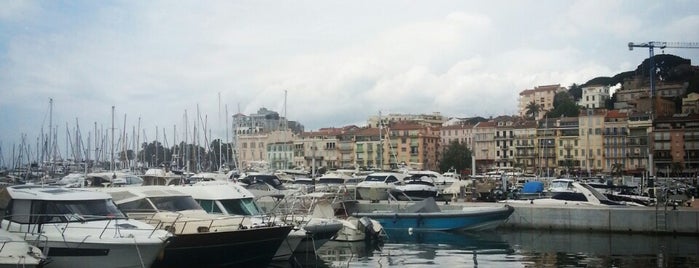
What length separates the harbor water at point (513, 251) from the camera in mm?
25078

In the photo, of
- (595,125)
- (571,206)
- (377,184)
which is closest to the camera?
(571,206)

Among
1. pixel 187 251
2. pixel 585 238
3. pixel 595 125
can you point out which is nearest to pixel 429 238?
pixel 585 238

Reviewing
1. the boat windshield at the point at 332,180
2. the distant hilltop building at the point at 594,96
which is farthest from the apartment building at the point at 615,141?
the boat windshield at the point at 332,180

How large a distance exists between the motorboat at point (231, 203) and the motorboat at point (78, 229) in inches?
212

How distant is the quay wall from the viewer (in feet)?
105

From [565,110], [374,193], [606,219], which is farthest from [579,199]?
[565,110]

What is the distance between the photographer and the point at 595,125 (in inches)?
4729

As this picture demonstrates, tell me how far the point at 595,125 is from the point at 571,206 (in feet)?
295

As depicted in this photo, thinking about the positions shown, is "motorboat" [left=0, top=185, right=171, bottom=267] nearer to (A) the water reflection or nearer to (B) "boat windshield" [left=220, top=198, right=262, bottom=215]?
(B) "boat windshield" [left=220, top=198, right=262, bottom=215]

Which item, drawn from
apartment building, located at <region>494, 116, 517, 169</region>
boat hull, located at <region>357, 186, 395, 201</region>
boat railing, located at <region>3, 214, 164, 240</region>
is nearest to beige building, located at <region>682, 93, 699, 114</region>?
apartment building, located at <region>494, 116, 517, 169</region>

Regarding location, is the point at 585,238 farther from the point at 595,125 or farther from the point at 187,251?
the point at 595,125

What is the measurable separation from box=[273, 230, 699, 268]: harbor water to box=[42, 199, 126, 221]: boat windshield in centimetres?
647

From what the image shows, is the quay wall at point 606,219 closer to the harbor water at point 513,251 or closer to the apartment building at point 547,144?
the harbor water at point 513,251

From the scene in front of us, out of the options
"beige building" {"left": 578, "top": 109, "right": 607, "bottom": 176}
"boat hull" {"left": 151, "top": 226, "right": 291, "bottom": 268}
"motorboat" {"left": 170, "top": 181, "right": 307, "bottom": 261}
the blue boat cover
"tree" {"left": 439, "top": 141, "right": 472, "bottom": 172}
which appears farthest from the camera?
"tree" {"left": 439, "top": 141, "right": 472, "bottom": 172}
